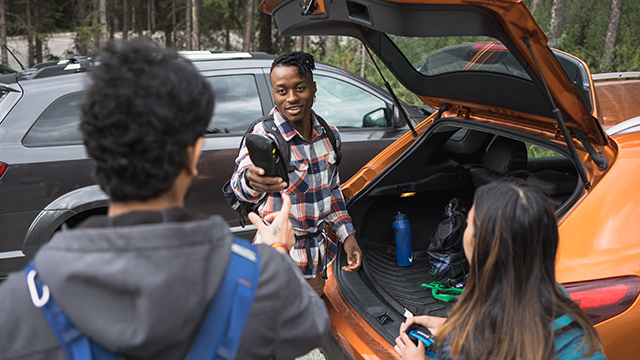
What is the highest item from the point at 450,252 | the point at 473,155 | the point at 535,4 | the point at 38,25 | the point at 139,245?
the point at 535,4

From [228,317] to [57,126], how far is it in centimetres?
321

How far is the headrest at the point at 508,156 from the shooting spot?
2.97m

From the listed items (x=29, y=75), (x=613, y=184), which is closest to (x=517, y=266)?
(x=613, y=184)

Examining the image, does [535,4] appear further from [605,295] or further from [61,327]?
[61,327]

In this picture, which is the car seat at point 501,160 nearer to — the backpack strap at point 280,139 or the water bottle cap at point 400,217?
the water bottle cap at point 400,217

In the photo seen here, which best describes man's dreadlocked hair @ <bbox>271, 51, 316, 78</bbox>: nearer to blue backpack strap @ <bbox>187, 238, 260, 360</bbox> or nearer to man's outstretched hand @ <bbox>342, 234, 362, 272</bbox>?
man's outstretched hand @ <bbox>342, 234, 362, 272</bbox>

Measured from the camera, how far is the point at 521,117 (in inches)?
90.4

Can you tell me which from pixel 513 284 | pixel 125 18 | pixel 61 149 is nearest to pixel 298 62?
pixel 513 284

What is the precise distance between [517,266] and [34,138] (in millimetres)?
3480

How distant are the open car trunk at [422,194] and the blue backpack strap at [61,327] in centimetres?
160

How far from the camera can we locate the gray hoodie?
0.87m

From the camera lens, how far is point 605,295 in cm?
160

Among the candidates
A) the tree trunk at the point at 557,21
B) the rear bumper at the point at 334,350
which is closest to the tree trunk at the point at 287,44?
the tree trunk at the point at 557,21

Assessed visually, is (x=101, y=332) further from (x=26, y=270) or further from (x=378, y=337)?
(x=378, y=337)
